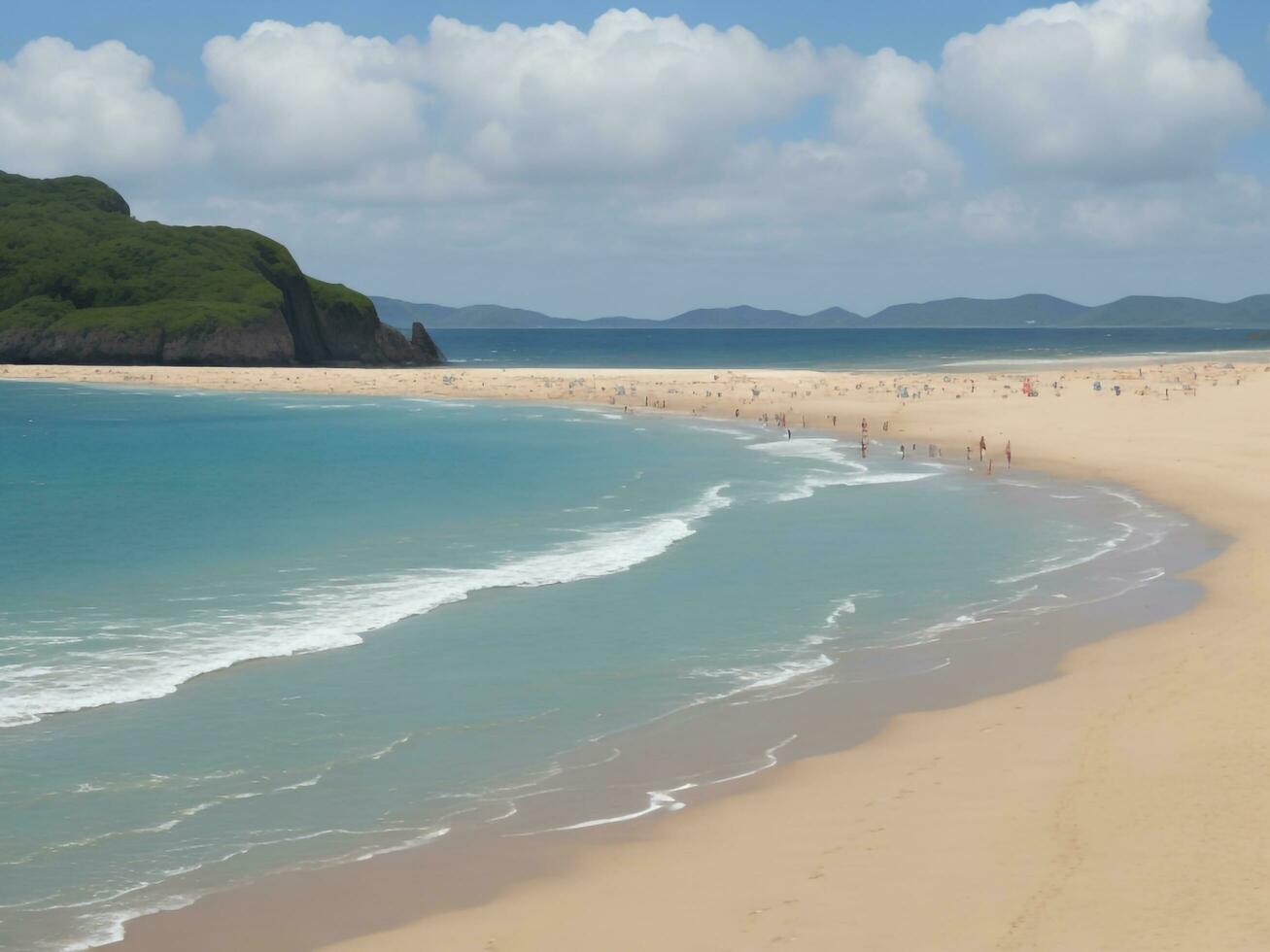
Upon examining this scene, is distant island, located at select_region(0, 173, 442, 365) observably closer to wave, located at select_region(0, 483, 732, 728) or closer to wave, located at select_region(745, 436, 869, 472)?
wave, located at select_region(745, 436, 869, 472)

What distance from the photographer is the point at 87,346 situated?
128 meters

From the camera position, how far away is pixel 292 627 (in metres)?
21.4

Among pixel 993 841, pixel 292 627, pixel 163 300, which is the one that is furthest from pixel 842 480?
pixel 163 300

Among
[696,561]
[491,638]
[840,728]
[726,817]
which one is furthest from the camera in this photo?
[696,561]

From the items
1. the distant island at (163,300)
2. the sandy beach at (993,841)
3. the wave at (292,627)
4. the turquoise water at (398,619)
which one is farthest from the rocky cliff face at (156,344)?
the sandy beach at (993,841)

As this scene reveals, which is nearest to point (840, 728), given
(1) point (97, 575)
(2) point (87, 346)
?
(1) point (97, 575)

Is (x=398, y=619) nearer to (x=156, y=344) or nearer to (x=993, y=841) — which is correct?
(x=993, y=841)

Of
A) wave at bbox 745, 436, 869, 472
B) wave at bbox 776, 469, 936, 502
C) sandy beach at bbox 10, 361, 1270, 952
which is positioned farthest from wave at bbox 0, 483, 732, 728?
wave at bbox 745, 436, 869, 472

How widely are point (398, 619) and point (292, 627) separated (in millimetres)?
1888

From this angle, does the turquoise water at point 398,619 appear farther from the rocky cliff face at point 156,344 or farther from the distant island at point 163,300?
the distant island at point 163,300

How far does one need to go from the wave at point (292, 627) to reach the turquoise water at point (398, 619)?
87mm

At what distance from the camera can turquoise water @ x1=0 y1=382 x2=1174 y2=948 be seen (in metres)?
13.1

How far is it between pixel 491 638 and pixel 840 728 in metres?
7.12

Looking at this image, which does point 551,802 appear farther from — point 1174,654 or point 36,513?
point 36,513
